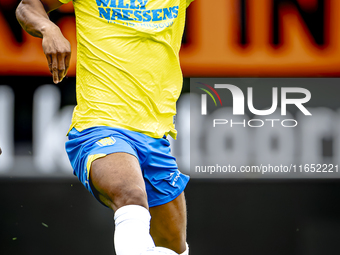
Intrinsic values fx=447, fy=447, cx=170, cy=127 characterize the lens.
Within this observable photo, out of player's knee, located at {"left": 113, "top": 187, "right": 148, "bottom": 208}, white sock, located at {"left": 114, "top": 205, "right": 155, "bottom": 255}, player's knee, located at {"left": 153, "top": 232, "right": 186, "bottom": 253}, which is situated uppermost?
player's knee, located at {"left": 113, "top": 187, "right": 148, "bottom": 208}

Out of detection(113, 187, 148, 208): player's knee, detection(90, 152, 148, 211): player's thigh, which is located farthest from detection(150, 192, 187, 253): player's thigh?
detection(113, 187, 148, 208): player's knee

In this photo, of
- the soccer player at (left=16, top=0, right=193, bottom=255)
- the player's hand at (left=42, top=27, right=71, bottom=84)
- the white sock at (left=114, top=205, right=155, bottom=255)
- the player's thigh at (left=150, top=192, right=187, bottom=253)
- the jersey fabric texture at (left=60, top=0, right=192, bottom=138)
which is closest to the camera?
the white sock at (left=114, top=205, right=155, bottom=255)

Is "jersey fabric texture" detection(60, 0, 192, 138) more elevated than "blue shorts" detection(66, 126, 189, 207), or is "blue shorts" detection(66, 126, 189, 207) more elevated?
"jersey fabric texture" detection(60, 0, 192, 138)

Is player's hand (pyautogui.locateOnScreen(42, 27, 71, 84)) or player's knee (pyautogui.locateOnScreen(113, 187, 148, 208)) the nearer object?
player's knee (pyautogui.locateOnScreen(113, 187, 148, 208))

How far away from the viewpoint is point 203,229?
11.8 ft

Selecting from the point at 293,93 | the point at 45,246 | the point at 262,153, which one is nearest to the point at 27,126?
the point at 45,246

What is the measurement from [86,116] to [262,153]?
6.28 ft

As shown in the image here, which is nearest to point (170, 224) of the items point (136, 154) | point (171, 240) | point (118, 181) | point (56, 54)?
point (171, 240)

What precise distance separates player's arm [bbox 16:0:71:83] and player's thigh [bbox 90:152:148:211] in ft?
1.26

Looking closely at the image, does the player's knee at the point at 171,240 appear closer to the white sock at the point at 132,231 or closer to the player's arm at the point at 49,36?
the white sock at the point at 132,231

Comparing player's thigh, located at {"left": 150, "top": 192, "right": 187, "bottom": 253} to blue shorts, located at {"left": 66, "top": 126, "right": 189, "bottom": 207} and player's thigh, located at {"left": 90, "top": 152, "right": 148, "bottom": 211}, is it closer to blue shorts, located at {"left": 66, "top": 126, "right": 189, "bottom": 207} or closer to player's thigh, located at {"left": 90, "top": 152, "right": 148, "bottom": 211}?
blue shorts, located at {"left": 66, "top": 126, "right": 189, "bottom": 207}

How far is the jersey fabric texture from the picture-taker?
1.97 metres

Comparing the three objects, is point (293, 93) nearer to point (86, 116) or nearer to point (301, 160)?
point (301, 160)

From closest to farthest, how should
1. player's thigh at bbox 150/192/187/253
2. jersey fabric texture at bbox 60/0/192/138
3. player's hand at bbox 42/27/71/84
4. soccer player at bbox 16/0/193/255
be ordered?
player's hand at bbox 42/27/71/84, soccer player at bbox 16/0/193/255, jersey fabric texture at bbox 60/0/192/138, player's thigh at bbox 150/192/187/253
